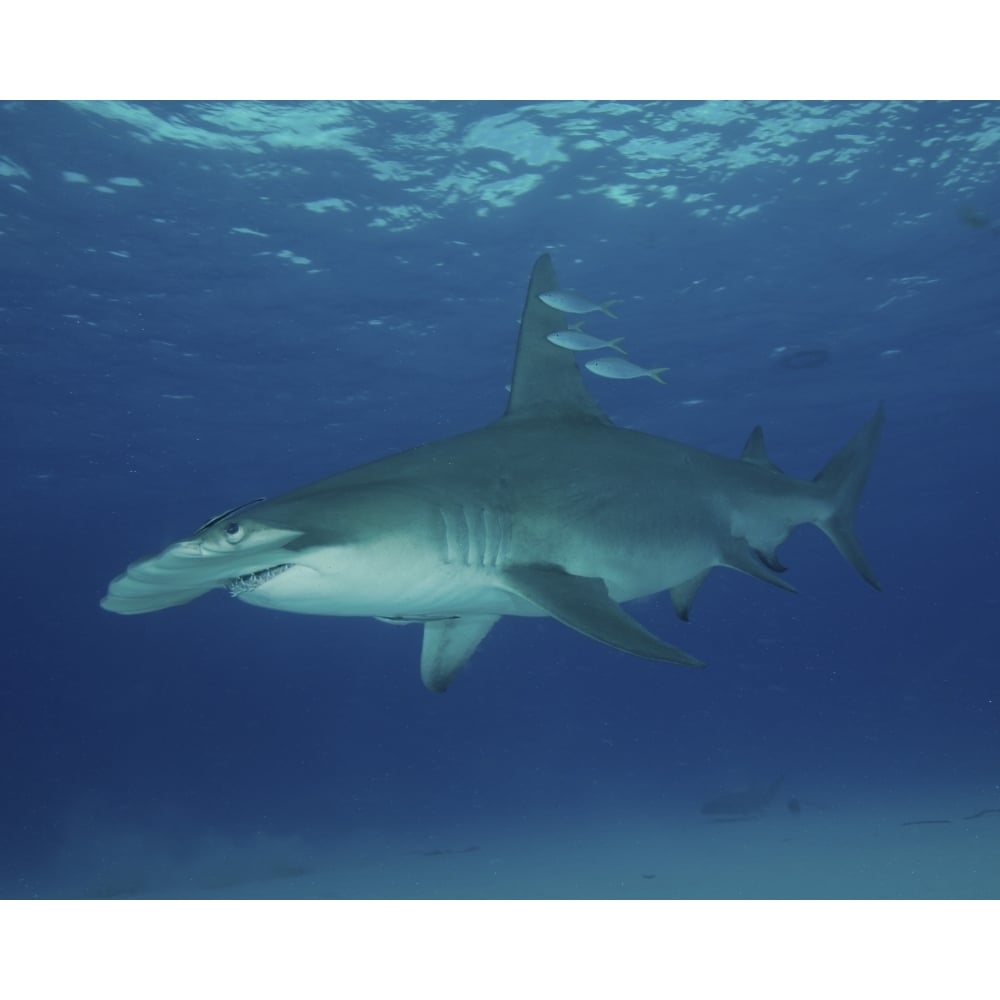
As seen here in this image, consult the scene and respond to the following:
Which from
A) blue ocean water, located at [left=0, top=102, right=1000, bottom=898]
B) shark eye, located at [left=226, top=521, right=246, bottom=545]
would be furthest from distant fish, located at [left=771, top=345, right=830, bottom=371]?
shark eye, located at [left=226, top=521, right=246, bottom=545]

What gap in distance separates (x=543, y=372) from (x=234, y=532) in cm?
301

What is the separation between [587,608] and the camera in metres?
3.93

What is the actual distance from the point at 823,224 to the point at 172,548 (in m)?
16.1

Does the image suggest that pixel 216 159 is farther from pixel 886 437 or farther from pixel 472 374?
pixel 886 437

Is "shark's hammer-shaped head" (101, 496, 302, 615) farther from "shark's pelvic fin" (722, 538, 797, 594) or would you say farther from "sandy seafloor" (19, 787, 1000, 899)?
"sandy seafloor" (19, 787, 1000, 899)

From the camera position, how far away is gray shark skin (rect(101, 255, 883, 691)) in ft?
11.3

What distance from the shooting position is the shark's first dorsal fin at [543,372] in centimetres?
549

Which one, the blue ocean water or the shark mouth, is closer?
the shark mouth

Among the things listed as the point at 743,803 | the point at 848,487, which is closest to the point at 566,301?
the point at 848,487

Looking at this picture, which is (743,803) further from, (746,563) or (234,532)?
(234,532)

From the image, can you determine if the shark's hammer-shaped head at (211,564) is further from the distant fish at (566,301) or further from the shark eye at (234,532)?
the distant fish at (566,301)

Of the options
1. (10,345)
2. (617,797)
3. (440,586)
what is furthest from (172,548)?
(617,797)

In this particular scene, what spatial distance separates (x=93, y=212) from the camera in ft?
46.9

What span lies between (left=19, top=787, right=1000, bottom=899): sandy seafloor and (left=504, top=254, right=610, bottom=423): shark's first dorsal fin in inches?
351
